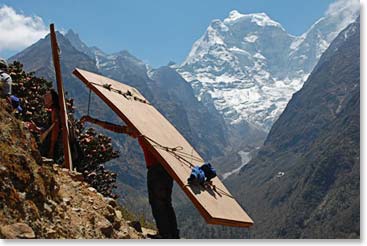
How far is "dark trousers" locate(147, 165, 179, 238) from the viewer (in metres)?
8.29

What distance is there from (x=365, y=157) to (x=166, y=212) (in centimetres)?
326

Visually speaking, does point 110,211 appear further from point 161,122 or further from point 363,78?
point 363,78

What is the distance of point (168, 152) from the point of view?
762cm

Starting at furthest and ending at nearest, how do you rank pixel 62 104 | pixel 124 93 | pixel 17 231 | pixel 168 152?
pixel 124 93, pixel 62 104, pixel 168 152, pixel 17 231

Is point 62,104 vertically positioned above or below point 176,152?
above

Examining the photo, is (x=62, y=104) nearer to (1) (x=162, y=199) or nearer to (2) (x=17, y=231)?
(1) (x=162, y=199)

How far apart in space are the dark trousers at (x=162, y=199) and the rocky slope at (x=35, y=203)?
0.68 meters

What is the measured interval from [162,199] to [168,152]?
1177mm

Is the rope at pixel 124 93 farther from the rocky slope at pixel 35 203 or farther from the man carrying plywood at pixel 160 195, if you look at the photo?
the rocky slope at pixel 35 203

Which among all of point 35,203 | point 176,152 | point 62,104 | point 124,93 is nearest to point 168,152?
point 176,152

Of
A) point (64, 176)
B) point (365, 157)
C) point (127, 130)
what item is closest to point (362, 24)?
point (365, 157)

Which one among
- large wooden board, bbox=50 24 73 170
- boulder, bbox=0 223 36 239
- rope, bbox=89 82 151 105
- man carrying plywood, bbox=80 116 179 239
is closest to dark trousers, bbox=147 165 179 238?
man carrying plywood, bbox=80 116 179 239

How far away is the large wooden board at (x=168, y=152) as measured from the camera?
6.76 metres

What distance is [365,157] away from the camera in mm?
6781
